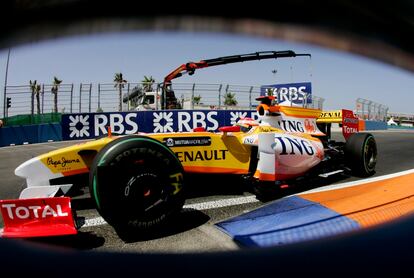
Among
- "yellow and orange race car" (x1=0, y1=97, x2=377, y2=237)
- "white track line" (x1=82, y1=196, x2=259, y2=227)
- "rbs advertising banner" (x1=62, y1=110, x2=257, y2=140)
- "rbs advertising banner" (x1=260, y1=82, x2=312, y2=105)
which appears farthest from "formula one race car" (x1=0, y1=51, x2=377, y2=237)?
"rbs advertising banner" (x1=62, y1=110, x2=257, y2=140)

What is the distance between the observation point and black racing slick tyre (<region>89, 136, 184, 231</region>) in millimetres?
2289

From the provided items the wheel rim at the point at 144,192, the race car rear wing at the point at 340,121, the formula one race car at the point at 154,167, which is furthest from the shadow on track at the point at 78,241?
the race car rear wing at the point at 340,121

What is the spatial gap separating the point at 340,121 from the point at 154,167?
3.92 metres

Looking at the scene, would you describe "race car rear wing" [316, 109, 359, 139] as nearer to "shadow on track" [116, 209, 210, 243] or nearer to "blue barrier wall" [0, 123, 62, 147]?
"shadow on track" [116, 209, 210, 243]

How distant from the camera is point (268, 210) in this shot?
9.00 feet

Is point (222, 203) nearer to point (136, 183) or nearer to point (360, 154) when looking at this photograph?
point (136, 183)

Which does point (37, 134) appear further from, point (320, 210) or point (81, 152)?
point (320, 210)

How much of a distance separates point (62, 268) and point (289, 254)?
85cm

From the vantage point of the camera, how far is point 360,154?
493 cm

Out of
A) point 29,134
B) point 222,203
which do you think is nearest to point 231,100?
point 29,134

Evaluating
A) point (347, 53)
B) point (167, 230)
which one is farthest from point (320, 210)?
point (347, 53)

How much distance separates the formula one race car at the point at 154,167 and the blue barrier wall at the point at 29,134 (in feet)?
36.6

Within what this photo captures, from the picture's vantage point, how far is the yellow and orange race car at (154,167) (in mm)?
2305

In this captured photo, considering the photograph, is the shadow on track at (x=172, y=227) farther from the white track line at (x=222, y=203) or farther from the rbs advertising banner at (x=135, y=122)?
the rbs advertising banner at (x=135, y=122)
